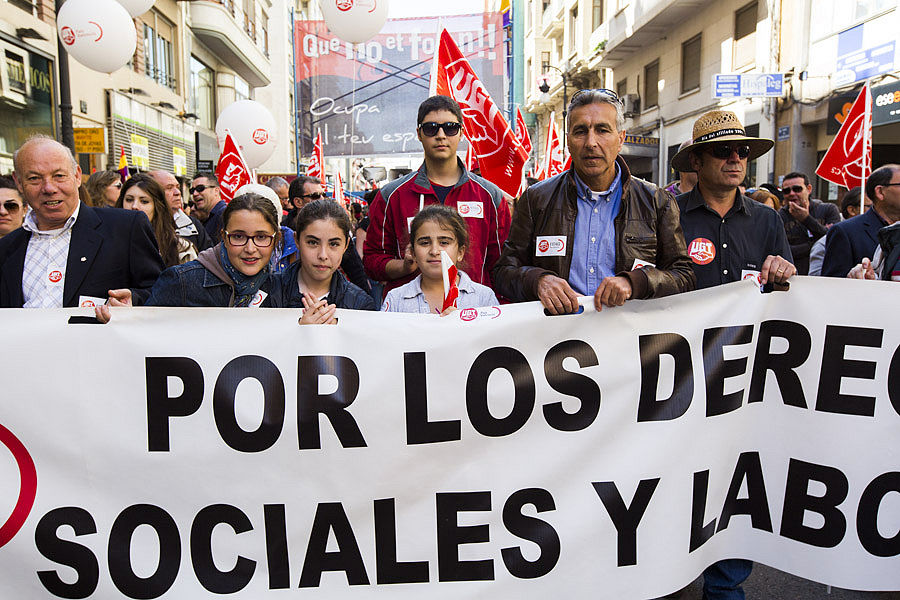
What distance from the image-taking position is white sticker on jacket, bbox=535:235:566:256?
2.98 meters

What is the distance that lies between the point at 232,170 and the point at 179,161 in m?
13.8

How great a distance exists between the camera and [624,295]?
265cm

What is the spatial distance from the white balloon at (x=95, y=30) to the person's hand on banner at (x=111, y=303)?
7311mm

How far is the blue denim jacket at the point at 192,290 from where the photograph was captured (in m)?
3.03

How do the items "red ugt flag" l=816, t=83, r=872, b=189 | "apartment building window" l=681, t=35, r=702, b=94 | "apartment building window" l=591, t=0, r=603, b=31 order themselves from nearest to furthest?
"red ugt flag" l=816, t=83, r=872, b=189 < "apartment building window" l=681, t=35, r=702, b=94 < "apartment building window" l=591, t=0, r=603, b=31

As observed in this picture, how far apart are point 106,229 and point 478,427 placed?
1.80 meters

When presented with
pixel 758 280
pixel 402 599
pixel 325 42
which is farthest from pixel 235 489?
pixel 325 42

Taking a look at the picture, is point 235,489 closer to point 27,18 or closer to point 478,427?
point 478,427

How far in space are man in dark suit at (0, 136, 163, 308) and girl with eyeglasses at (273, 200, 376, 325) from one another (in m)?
0.62

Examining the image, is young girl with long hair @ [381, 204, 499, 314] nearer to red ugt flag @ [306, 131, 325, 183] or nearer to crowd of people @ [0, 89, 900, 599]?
crowd of people @ [0, 89, 900, 599]

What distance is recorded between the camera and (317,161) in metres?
11.0

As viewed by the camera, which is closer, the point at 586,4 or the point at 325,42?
the point at 325,42

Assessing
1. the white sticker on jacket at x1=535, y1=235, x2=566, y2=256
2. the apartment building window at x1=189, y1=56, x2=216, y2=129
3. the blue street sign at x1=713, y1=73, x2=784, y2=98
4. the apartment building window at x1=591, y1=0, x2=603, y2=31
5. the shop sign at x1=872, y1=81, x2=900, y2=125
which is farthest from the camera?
the apartment building window at x1=591, y1=0, x2=603, y2=31

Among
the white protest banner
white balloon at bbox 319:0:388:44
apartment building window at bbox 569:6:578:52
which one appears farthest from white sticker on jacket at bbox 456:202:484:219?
apartment building window at bbox 569:6:578:52
